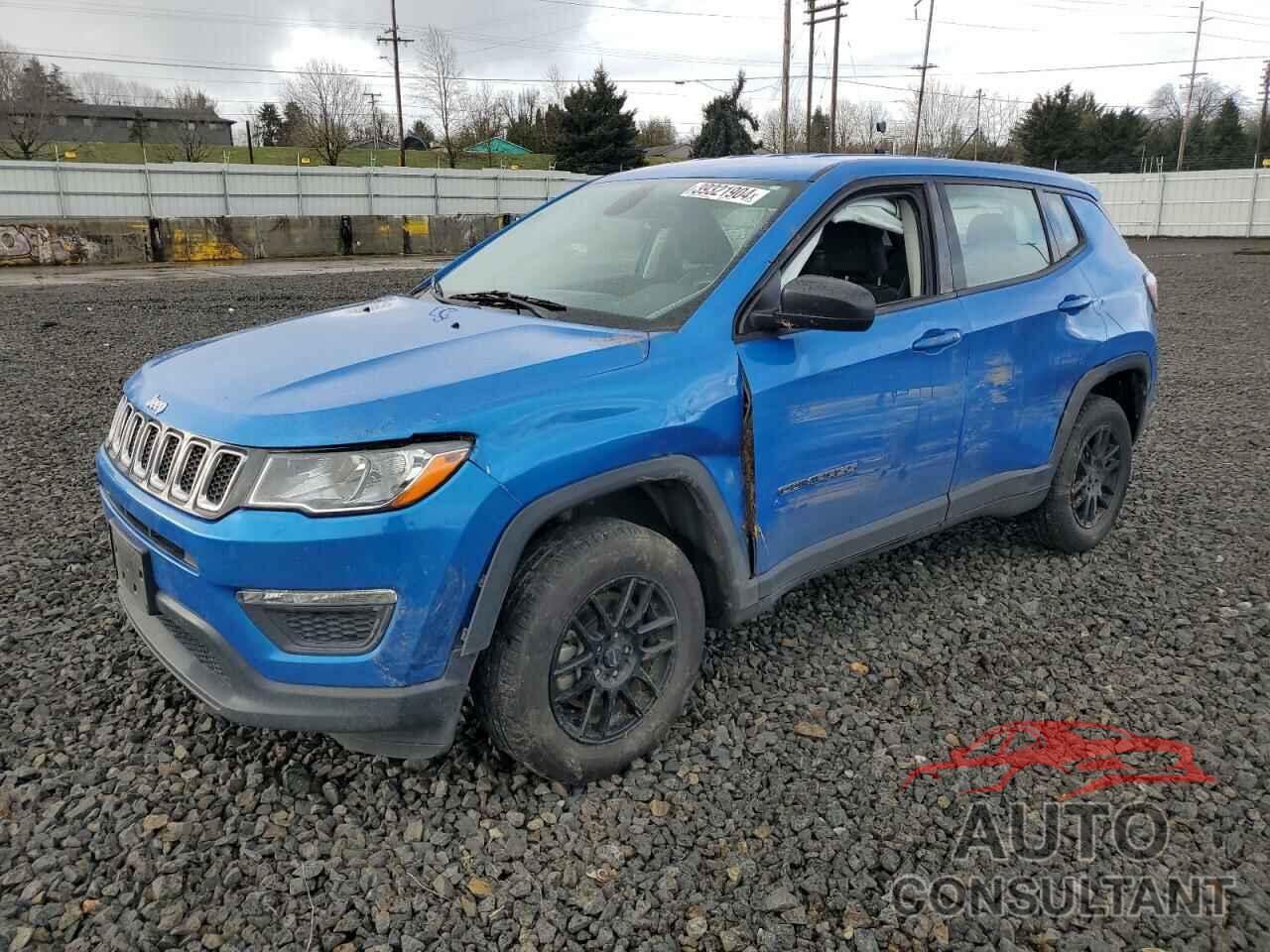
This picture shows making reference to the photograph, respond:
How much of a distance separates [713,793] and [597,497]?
940 millimetres

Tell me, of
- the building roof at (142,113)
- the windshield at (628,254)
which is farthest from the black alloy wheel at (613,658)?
the building roof at (142,113)

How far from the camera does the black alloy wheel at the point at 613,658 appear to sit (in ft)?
8.51

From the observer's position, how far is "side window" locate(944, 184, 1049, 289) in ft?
12.2

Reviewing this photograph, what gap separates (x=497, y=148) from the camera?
66688 mm

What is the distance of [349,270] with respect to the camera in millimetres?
20734

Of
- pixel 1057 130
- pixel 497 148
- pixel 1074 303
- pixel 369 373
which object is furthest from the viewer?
pixel 497 148

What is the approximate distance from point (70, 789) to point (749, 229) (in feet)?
8.81

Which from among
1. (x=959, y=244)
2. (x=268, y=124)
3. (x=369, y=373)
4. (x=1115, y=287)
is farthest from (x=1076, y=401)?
(x=268, y=124)

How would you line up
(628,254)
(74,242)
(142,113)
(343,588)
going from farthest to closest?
(142,113) → (74,242) → (628,254) → (343,588)

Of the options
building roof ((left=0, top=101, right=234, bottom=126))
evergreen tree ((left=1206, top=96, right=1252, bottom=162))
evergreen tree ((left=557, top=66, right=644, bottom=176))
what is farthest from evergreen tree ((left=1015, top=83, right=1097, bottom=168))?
building roof ((left=0, top=101, right=234, bottom=126))

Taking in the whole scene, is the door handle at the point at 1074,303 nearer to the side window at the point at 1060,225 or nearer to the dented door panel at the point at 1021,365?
the dented door panel at the point at 1021,365

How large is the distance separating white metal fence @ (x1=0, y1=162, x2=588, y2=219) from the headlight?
71.8ft

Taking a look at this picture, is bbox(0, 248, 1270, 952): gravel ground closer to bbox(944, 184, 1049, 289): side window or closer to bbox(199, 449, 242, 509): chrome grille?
bbox(199, 449, 242, 509): chrome grille

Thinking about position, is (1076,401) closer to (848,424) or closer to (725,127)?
(848,424)
